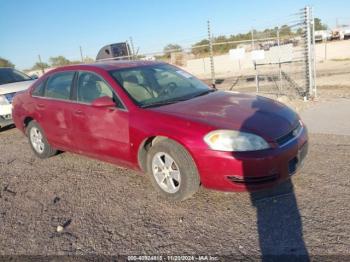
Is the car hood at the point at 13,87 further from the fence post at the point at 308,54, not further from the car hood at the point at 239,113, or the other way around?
the fence post at the point at 308,54

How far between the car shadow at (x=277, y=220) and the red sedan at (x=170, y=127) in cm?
5

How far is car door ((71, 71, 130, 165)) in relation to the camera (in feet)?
15.0

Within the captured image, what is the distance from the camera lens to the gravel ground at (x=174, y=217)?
3248 millimetres

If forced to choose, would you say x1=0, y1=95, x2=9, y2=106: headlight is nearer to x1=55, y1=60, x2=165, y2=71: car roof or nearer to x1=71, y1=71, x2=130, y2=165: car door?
x1=55, y1=60, x2=165, y2=71: car roof

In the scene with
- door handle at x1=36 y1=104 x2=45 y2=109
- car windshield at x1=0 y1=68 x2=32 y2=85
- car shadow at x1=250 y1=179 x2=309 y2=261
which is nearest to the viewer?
car shadow at x1=250 y1=179 x2=309 y2=261

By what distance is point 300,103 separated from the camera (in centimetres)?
923

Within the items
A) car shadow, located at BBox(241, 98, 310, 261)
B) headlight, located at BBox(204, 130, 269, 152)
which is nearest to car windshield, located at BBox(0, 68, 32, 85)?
car shadow, located at BBox(241, 98, 310, 261)

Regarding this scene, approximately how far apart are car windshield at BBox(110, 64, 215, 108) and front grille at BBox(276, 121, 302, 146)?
1.39m

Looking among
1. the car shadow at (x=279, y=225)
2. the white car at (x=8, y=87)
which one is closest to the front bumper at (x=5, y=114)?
the white car at (x=8, y=87)

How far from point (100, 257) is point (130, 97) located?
2029 millimetres

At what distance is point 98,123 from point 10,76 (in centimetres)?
692

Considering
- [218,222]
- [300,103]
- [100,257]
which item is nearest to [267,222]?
[218,222]

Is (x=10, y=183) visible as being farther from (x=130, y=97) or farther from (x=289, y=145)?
(x=289, y=145)

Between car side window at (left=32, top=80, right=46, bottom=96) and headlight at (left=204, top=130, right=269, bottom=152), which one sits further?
car side window at (left=32, top=80, right=46, bottom=96)
